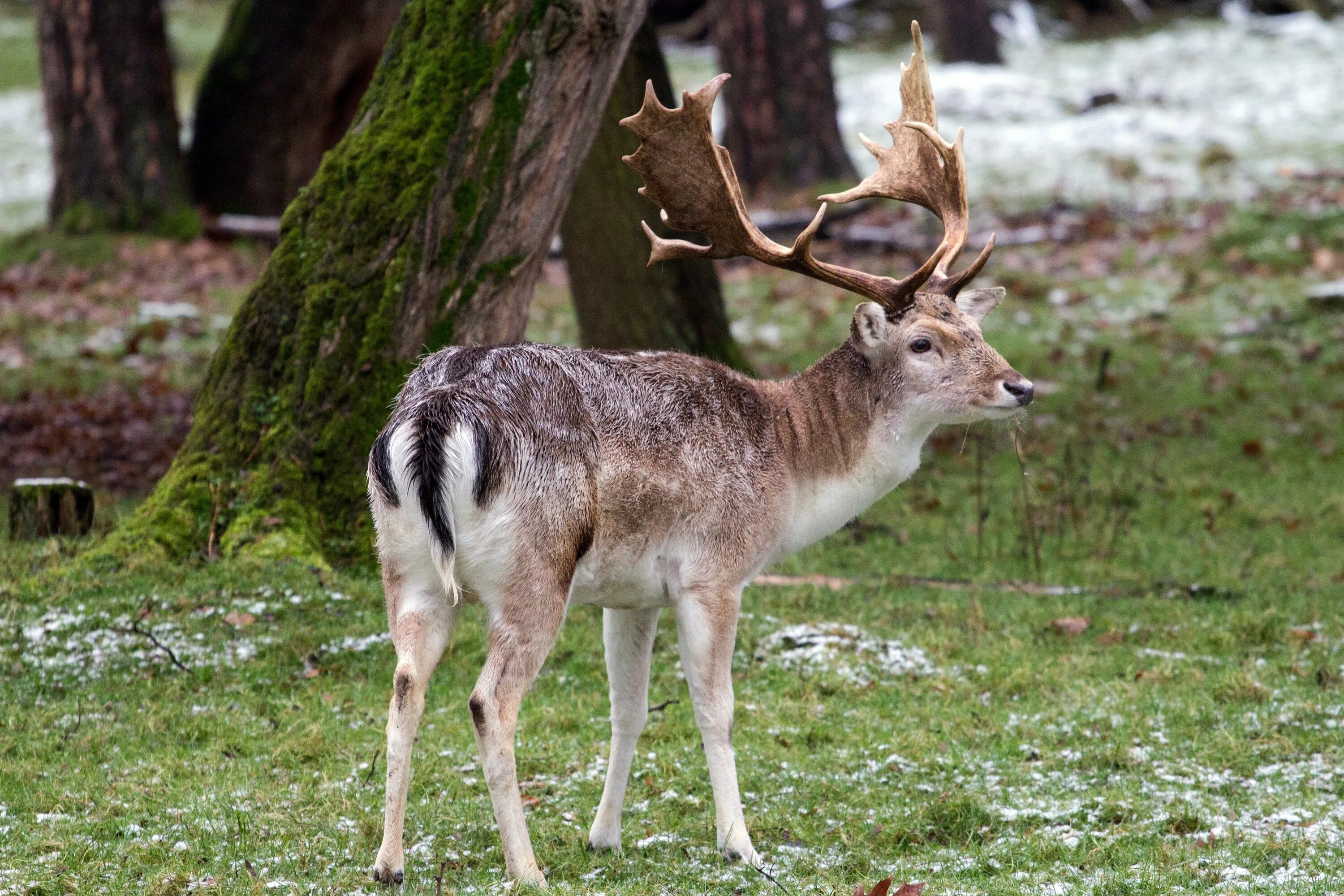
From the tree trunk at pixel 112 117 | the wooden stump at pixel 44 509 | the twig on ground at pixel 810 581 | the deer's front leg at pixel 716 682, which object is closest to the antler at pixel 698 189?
the deer's front leg at pixel 716 682

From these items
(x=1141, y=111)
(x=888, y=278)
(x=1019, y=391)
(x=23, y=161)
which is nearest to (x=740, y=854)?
(x=1019, y=391)

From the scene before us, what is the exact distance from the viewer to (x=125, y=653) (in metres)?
6.71

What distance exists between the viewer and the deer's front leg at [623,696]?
5305 millimetres

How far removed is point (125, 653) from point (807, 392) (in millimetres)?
3359

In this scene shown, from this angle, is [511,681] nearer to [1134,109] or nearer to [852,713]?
[852,713]

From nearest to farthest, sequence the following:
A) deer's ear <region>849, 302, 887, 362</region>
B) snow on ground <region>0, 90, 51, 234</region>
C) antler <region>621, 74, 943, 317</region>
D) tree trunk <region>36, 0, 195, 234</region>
Result: deer's ear <region>849, 302, 887, 362</region> → antler <region>621, 74, 943, 317</region> → tree trunk <region>36, 0, 195, 234</region> → snow on ground <region>0, 90, 51, 234</region>

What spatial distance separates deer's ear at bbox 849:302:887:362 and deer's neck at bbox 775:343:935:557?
0.08 metres

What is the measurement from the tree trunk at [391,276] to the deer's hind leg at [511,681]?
2.93 metres

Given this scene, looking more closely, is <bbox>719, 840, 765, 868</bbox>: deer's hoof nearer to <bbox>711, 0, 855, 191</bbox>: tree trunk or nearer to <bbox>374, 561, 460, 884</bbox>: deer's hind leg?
<bbox>374, 561, 460, 884</bbox>: deer's hind leg

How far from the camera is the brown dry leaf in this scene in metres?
7.73

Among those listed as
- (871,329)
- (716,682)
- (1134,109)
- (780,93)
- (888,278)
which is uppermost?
(780,93)

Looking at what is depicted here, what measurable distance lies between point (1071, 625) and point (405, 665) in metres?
4.22

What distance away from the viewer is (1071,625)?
7.75 meters

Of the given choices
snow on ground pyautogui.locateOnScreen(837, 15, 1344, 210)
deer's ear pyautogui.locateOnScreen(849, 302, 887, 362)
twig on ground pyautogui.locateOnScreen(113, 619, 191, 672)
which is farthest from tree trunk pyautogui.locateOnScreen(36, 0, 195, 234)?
deer's ear pyautogui.locateOnScreen(849, 302, 887, 362)
